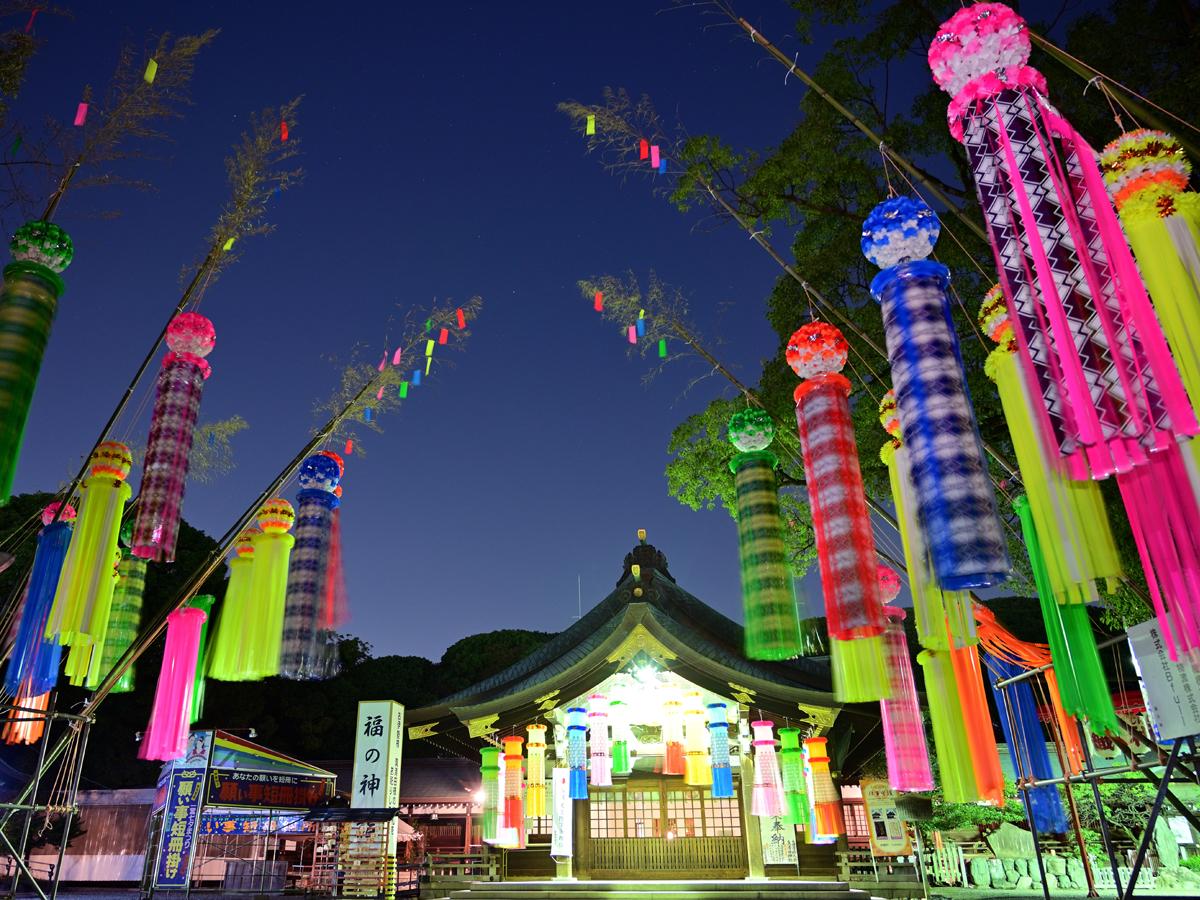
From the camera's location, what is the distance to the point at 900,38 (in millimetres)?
8766

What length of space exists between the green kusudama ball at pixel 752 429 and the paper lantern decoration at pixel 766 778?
7.22 metres

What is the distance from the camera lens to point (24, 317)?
5.34 meters

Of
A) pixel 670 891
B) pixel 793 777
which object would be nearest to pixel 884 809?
pixel 793 777

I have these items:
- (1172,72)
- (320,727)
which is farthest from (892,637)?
(320,727)

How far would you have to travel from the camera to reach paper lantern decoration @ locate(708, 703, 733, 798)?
11.8 m

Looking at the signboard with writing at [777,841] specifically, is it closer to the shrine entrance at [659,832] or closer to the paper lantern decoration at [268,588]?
the shrine entrance at [659,832]

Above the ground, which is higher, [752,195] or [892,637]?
[752,195]

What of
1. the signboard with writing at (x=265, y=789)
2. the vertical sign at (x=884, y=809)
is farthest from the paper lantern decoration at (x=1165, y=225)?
the vertical sign at (x=884, y=809)

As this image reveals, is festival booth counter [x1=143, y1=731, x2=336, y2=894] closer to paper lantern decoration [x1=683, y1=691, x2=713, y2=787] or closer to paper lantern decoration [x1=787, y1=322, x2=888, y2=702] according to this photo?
paper lantern decoration [x1=683, y1=691, x2=713, y2=787]

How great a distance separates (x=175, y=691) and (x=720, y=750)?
8.25 meters

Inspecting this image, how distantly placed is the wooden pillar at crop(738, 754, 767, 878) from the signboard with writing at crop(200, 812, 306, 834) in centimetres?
994

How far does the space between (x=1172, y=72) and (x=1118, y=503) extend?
159 inches

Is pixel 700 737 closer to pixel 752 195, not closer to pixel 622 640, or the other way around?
pixel 622 640

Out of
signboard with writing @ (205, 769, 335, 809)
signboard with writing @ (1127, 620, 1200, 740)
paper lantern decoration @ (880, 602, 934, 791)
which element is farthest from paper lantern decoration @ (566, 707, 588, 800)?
signboard with writing @ (1127, 620, 1200, 740)
